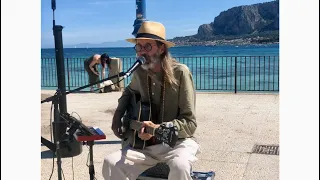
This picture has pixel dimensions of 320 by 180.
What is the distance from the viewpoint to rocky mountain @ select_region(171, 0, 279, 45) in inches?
2995

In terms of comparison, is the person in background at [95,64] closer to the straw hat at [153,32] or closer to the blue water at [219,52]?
the straw hat at [153,32]

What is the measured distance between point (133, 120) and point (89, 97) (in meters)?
7.36

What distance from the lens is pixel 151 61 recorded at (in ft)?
9.79

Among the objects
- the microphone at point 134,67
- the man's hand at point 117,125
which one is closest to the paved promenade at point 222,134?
the man's hand at point 117,125

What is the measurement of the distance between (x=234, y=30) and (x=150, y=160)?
90303mm

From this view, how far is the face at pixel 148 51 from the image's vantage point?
2.99m

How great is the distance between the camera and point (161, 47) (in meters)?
3.08

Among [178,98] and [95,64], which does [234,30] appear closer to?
[95,64]

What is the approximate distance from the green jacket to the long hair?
0.03 m

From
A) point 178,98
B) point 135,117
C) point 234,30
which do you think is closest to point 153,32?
point 178,98

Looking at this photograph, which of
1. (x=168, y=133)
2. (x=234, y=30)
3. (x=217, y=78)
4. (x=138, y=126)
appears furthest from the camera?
(x=234, y=30)
